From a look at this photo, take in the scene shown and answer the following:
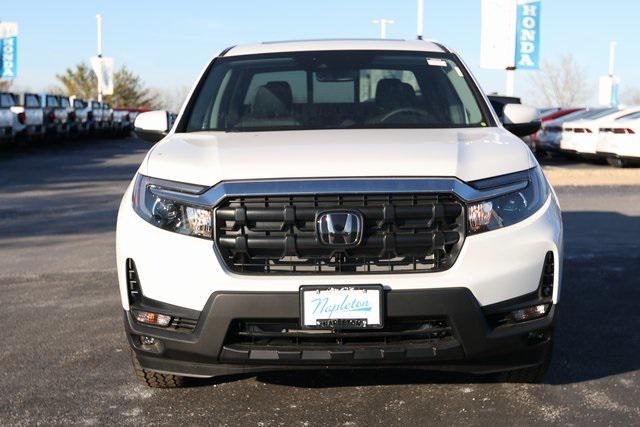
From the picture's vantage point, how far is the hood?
3842mm

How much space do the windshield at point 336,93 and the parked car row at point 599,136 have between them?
14.1 m

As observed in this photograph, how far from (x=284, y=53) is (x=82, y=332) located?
6.73ft

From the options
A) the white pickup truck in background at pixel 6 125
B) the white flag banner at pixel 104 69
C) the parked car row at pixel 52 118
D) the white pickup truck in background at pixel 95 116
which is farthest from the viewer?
the white flag banner at pixel 104 69

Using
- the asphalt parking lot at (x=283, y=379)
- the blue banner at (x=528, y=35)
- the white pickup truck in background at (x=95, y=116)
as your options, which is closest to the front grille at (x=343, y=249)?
the asphalt parking lot at (x=283, y=379)

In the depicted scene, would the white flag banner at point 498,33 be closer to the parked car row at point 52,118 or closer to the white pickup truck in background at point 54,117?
the parked car row at point 52,118

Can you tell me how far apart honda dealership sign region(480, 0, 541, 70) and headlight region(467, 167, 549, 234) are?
16.3 m

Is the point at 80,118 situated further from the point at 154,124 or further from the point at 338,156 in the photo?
the point at 338,156

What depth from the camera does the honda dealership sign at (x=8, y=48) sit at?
32.9 m

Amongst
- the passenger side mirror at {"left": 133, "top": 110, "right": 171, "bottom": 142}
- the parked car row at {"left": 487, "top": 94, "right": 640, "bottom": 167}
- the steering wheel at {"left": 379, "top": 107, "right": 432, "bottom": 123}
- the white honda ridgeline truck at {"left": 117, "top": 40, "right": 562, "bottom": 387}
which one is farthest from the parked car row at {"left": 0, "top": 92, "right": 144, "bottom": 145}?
the white honda ridgeline truck at {"left": 117, "top": 40, "right": 562, "bottom": 387}

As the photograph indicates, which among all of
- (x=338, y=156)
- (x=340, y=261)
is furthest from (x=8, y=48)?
(x=340, y=261)

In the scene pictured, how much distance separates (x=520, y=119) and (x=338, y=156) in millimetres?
1772

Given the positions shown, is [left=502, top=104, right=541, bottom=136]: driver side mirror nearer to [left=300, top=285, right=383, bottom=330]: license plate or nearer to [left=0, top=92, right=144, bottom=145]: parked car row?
[left=300, top=285, right=383, bottom=330]: license plate

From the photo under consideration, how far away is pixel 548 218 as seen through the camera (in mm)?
3986

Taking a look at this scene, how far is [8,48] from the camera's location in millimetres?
32906
